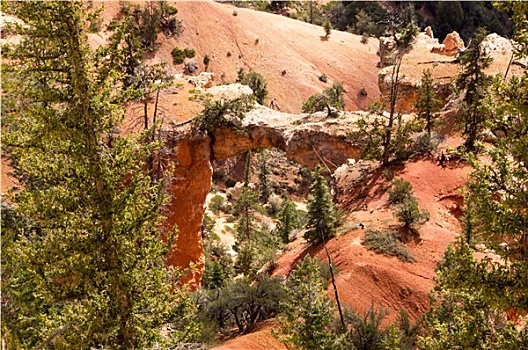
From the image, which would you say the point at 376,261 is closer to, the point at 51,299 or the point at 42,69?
the point at 51,299

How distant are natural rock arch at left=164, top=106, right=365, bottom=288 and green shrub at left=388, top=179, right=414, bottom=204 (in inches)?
131

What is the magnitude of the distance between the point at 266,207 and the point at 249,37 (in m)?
28.5

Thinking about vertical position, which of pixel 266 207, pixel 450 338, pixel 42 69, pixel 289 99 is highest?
pixel 42 69

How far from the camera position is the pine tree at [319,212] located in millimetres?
19531

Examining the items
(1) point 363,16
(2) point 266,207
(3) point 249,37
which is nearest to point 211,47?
(3) point 249,37

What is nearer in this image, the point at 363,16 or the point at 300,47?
the point at 300,47

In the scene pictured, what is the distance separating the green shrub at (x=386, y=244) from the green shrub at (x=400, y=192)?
2289 millimetres

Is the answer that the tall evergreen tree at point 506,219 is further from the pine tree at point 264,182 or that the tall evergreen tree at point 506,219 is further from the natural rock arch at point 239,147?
the pine tree at point 264,182

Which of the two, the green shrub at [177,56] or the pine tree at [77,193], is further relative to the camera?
the green shrub at [177,56]

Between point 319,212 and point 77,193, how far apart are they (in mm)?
13629

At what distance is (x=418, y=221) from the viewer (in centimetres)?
2009

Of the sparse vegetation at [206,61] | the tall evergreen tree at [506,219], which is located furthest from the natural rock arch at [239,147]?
the sparse vegetation at [206,61]

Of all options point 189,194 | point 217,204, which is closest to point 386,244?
point 189,194

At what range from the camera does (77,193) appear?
7.79 meters
